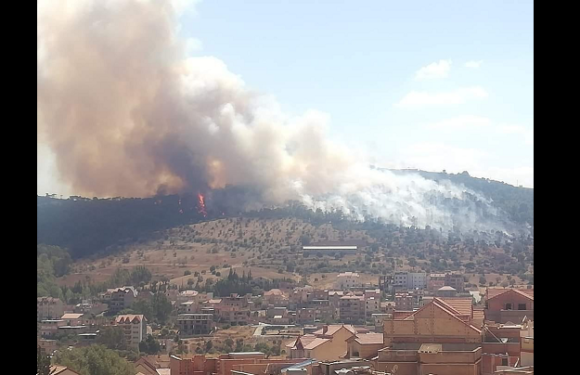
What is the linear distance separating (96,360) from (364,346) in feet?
9.80

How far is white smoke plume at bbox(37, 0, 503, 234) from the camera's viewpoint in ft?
31.0

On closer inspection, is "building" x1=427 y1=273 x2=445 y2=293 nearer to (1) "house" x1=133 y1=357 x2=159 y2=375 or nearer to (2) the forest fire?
(2) the forest fire

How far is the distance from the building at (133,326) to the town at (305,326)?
0.04ft

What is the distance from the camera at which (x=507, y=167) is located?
30.5 feet

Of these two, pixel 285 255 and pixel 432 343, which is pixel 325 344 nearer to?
pixel 432 343

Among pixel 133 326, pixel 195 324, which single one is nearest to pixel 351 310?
pixel 195 324

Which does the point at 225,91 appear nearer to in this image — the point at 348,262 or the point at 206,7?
the point at 206,7

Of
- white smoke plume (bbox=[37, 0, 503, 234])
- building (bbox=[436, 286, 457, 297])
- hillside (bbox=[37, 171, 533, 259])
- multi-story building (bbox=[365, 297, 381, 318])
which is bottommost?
multi-story building (bbox=[365, 297, 381, 318])

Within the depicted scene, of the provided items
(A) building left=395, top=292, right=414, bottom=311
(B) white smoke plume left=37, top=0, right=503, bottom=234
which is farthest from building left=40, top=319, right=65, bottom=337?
(A) building left=395, top=292, right=414, bottom=311

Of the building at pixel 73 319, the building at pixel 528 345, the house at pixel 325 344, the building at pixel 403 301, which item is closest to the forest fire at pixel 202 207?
the building at pixel 73 319

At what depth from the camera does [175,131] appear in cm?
1022

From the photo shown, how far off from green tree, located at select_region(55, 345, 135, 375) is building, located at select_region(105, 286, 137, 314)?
33.4 inches

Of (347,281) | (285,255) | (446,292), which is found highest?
(285,255)
